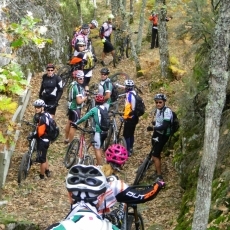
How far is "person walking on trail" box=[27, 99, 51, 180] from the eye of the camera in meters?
10.8

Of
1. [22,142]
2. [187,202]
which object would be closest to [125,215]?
[187,202]

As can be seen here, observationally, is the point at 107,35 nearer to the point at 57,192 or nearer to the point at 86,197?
the point at 57,192

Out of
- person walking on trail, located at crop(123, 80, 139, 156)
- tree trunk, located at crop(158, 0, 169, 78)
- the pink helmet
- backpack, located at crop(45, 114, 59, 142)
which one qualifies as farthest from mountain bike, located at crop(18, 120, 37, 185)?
tree trunk, located at crop(158, 0, 169, 78)

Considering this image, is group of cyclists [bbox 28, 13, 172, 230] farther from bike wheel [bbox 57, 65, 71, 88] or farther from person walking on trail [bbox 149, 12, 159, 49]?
person walking on trail [bbox 149, 12, 159, 49]

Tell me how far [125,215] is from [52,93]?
7277mm

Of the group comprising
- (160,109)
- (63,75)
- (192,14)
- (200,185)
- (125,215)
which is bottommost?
(125,215)

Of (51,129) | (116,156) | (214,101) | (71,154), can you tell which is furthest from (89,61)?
(214,101)

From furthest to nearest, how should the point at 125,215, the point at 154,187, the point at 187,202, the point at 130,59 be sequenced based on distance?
the point at 130,59
the point at 187,202
the point at 125,215
the point at 154,187

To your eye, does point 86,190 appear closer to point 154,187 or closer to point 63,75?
point 154,187

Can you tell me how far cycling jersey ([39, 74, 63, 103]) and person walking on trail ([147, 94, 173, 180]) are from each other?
3354 millimetres

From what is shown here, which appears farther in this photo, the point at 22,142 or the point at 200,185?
the point at 22,142

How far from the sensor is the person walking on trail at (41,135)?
35.4ft

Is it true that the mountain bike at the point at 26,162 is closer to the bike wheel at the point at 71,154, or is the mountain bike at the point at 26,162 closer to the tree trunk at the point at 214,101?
the bike wheel at the point at 71,154

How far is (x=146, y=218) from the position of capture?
9.87m
